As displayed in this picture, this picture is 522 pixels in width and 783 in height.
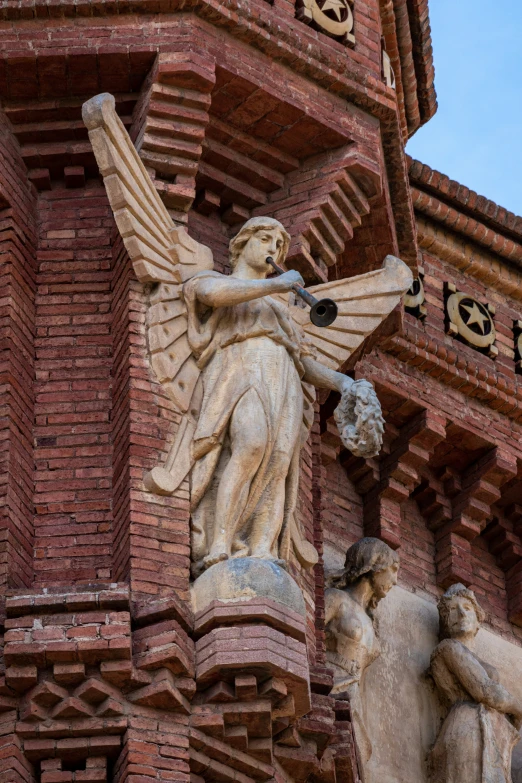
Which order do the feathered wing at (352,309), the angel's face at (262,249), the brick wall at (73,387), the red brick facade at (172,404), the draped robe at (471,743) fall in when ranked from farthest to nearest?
the draped robe at (471,743) → the feathered wing at (352,309) → the angel's face at (262,249) → the brick wall at (73,387) → the red brick facade at (172,404)

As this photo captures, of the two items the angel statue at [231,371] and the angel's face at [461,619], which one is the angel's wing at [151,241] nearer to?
the angel statue at [231,371]

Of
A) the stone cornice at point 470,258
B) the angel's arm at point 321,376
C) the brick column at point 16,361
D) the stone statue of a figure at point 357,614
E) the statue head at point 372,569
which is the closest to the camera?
the brick column at point 16,361

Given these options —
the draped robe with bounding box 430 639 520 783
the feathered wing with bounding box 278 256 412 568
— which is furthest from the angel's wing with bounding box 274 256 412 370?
the draped robe with bounding box 430 639 520 783

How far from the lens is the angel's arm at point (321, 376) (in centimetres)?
1188

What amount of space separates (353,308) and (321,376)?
2.20 feet

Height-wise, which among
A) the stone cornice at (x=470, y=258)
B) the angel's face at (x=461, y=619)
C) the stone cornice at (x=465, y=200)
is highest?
the stone cornice at (x=465, y=200)

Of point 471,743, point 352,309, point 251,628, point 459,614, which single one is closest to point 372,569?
point 459,614

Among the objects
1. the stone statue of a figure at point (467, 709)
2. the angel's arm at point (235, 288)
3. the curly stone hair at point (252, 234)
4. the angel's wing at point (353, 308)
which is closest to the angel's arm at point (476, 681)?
the stone statue of a figure at point (467, 709)

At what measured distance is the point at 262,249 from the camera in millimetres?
12086

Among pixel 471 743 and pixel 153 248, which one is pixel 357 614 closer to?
pixel 471 743

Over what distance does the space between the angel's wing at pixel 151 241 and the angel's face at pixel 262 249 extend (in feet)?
0.90

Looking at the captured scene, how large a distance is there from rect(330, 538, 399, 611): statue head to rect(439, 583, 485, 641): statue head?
0.55 m

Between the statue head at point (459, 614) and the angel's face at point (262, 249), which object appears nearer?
the angel's face at point (262, 249)

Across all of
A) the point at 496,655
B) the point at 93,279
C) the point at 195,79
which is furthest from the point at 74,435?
the point at 496,655
